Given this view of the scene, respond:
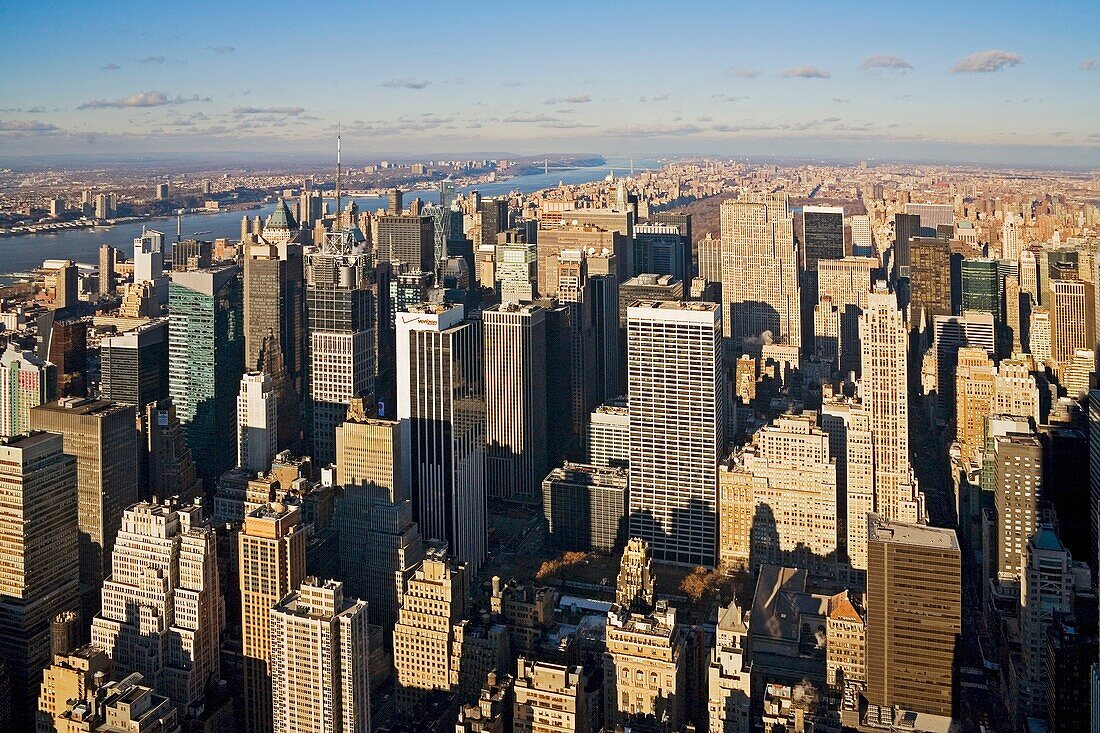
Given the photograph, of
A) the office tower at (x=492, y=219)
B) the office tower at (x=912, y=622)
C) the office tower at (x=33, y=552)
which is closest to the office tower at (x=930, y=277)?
the office tower at (x=492, y=219)

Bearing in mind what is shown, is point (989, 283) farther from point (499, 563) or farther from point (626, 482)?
point (499, 563)

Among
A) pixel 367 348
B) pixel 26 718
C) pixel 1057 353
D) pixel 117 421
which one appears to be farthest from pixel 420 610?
pixel 1057 353

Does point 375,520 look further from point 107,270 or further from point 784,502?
point 107,270


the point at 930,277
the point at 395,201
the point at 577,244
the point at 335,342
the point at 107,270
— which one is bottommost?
the point at 335,342

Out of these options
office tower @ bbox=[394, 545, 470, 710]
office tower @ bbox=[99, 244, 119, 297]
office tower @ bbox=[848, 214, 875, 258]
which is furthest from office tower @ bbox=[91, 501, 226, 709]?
office tower @ bbox=[848, 214, 875, 258]

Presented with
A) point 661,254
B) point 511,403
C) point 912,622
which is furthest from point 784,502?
point 661,254

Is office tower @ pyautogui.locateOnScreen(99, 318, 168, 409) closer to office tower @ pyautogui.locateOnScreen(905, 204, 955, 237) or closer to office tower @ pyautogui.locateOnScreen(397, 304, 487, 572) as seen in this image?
office tower @ pyautogui.locateOnScreen(397, 304, 487, 572)
